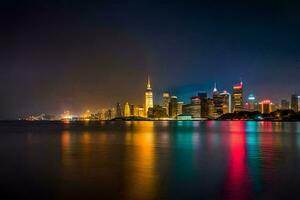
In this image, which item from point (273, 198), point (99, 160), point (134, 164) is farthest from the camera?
point (99, 160)

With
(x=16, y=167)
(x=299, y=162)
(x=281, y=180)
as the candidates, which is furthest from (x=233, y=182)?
(x=16, y=167)

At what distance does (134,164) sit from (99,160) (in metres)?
3.82

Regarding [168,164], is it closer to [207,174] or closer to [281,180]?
[207,174]

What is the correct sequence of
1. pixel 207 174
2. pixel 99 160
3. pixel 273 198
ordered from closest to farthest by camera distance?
pixel 273 198 < pixel 207 174 < pixel 99 160

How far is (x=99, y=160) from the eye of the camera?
28.8 metres

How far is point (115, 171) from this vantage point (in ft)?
75.3

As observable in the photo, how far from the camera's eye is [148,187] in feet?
57.4

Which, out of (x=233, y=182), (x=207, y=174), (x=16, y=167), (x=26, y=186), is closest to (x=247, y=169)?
(x=207, y=174)

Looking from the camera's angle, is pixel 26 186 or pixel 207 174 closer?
pixel 26 186

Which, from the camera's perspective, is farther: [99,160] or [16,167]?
[99,160]

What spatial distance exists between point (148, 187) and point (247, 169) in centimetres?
911

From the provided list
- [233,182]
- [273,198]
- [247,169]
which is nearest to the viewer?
[273,198]

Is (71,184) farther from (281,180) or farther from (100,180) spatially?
(281,180)

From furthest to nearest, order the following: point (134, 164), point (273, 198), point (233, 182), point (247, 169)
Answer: point (134, 164) → point (247, 169) → point (233, 182) → point (273, 198)
